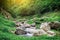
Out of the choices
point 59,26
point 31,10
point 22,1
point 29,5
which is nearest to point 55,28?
point 59,26

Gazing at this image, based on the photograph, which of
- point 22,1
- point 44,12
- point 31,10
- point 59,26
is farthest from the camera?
point 22,1

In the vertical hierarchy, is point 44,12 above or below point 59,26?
above

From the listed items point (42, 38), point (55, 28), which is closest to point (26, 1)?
point (55, 28)

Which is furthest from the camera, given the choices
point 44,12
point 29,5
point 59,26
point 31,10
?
point 29,5

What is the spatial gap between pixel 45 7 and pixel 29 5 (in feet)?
28.6

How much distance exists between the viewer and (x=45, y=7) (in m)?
44.1

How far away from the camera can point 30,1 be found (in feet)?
174

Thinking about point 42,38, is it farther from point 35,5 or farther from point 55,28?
point 35,5

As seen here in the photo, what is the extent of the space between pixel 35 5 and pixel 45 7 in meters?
5.65

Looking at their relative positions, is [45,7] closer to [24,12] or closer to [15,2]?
[24,12]

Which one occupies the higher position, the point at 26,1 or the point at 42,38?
the point at 26,1

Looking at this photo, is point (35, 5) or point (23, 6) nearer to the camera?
point (35, 5)

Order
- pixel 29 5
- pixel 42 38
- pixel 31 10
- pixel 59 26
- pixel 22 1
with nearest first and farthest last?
pixel 42 38, pixel 59 26, pixel 31 10, pixel 29 5, pixel 22 1

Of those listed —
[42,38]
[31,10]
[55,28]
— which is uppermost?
[31,10]
